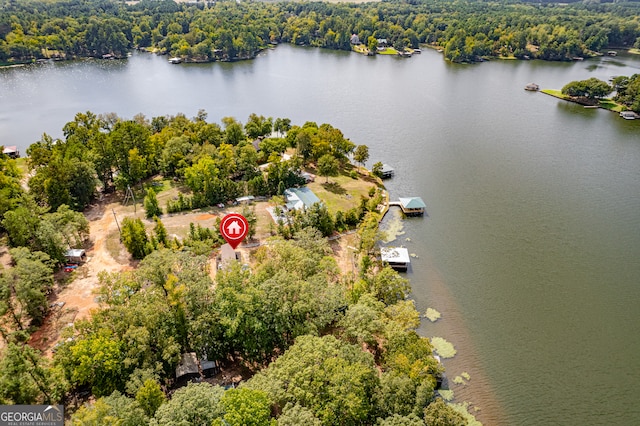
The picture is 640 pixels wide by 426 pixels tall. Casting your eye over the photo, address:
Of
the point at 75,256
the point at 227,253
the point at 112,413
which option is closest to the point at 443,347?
the point at 227,253

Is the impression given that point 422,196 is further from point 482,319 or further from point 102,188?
point 102,188

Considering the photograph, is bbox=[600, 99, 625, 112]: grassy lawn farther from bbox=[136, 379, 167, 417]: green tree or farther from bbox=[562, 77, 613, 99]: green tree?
bbox=[136, 379, 167, 417]: green tree

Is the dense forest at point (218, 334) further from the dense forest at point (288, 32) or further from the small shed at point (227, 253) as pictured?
the dense forest at point (288, 32)

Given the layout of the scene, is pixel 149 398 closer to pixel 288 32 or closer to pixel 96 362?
pixel 96 362

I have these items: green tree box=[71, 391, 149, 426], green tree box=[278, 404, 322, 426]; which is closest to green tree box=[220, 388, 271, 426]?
green tree box=[278, 404, 322, 426]

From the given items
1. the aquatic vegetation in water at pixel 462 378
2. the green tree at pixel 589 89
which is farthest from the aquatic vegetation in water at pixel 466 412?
the green tree at pixel 589 89

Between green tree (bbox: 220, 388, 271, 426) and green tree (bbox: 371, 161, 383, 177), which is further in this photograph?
green tree (bbox: 371, 161, 383, 177)

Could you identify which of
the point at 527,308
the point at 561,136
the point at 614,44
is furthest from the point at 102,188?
the point at 614,44
